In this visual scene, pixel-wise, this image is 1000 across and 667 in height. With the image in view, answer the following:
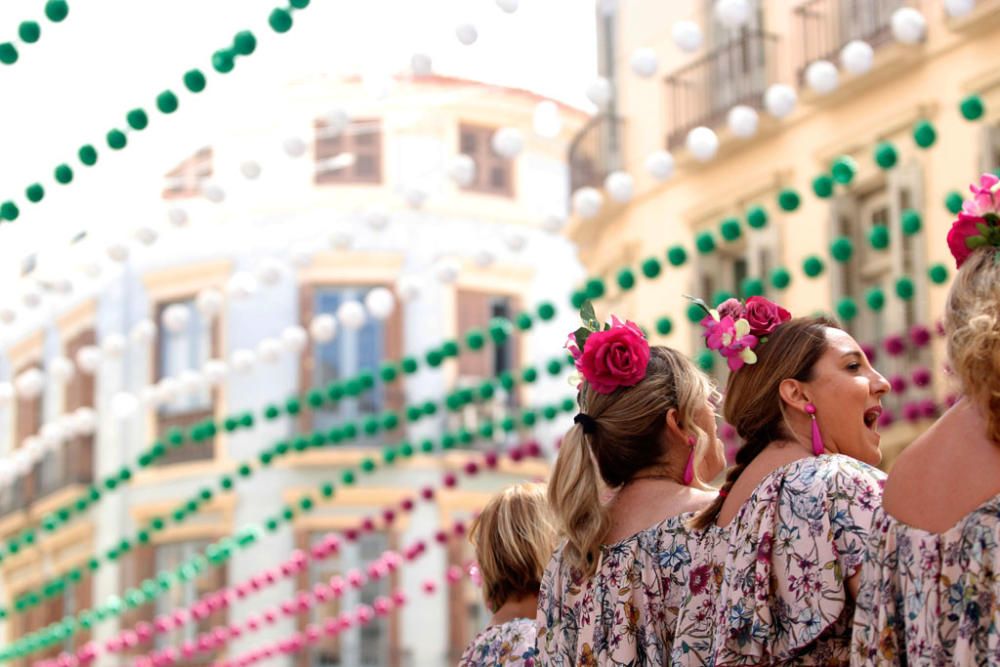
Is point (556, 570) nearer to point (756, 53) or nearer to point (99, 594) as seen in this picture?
point (756, 53)

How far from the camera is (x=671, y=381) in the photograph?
5.09 meters

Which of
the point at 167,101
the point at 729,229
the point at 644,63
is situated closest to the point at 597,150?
the point at 729,229

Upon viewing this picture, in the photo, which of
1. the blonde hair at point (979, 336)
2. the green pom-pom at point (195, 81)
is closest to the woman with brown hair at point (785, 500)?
the blonde hair at point (979, 336)

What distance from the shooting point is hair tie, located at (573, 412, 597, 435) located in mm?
5109

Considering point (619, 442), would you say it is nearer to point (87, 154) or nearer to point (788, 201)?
point (87, 154)

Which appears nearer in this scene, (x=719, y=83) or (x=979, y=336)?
(x=979, y=336)

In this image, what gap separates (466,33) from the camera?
9.52 m

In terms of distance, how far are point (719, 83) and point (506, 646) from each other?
1421 centimetres

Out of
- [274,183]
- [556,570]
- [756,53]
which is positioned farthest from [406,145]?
[556,570]

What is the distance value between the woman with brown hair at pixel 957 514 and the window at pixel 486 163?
23783 millimetres

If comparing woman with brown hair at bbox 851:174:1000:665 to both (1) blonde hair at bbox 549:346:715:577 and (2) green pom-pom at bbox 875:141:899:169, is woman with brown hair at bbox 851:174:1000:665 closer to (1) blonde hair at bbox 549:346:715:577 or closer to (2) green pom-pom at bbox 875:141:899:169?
(1) blonde hair at bbox 549:346:715:577

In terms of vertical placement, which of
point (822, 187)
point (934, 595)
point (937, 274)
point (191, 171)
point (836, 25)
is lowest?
point (934, 595)

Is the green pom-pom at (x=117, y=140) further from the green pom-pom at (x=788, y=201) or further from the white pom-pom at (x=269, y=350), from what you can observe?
the white pom-pom at (x=269, y=350)

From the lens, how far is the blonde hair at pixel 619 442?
5.05 meters
